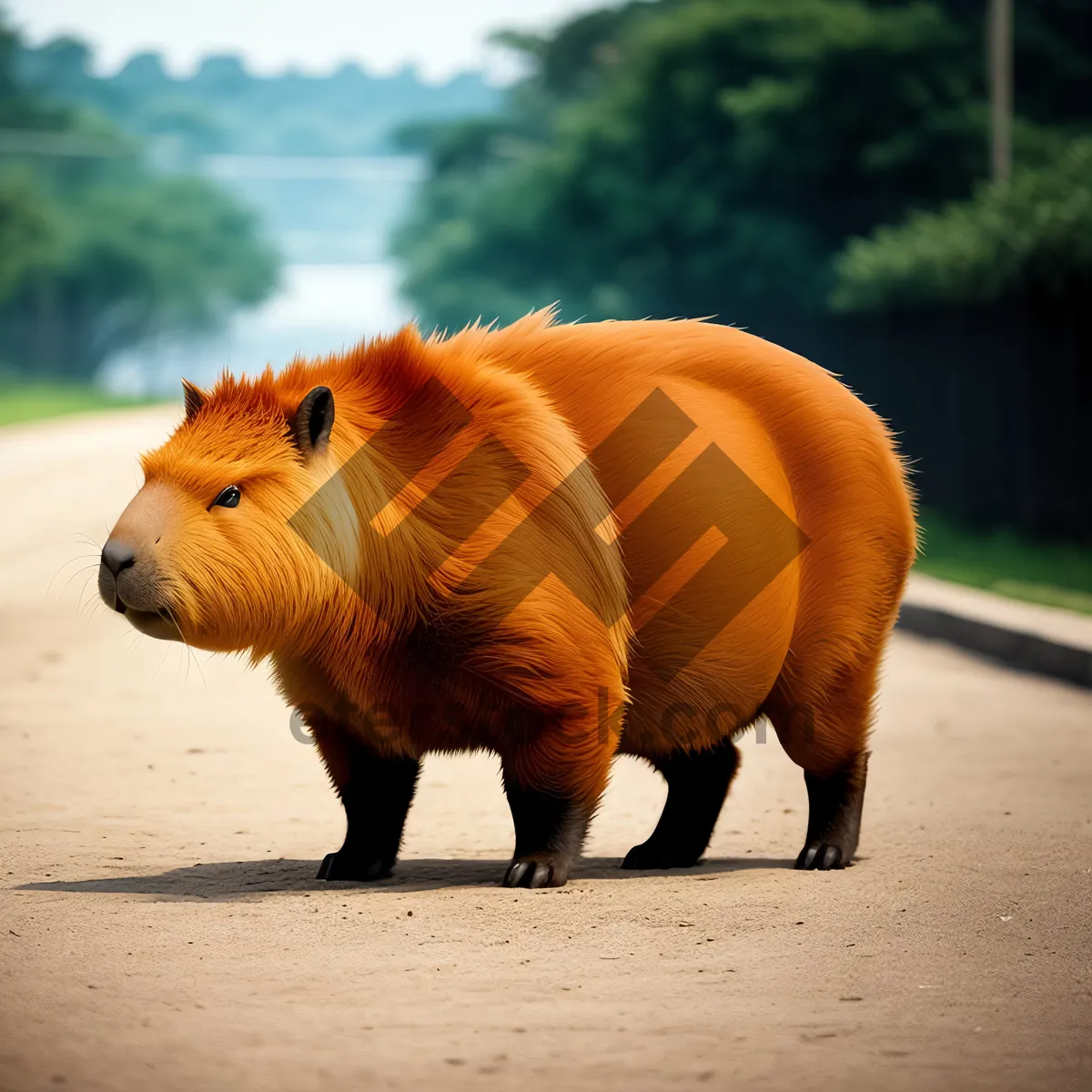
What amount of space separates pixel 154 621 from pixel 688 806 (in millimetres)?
2007

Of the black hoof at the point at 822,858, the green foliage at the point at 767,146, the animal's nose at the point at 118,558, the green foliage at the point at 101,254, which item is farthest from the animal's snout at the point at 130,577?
the green foliage at the point at 101,254

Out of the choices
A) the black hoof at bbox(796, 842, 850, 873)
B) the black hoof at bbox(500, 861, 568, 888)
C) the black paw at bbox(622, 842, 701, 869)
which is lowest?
the black paw at bbox(622, 842, 701, 869)

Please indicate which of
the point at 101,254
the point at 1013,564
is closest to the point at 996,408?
the point at 1013,564

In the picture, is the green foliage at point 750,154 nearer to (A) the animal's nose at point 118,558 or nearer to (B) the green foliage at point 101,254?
(A) the animal's nose at point 118,558

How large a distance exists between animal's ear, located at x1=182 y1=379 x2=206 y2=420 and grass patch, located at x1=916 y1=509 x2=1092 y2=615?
9.27m

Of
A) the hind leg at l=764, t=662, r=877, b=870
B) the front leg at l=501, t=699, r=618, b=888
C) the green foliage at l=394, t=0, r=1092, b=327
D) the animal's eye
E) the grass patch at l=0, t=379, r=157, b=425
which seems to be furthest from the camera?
the grass patch at l=0, t=379, r=157, b=425

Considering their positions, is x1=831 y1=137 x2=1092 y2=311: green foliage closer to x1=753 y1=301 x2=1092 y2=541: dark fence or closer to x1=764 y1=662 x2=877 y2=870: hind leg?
x1=753 y1=301 x2=1092 y2=541: dark fence

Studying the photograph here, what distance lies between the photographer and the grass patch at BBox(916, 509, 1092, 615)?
14.7 metres

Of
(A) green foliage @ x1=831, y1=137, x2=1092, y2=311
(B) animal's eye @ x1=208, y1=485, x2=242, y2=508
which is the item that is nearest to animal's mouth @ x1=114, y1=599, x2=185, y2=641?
(B) animal's eye @ x1=208, y1=485, x2=242, y2=508

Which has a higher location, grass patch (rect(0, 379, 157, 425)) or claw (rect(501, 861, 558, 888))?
claw (rect(501, 861, 558, 888))

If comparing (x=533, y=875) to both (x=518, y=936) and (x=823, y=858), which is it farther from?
(x=823, y=858)

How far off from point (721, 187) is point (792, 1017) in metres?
31.6

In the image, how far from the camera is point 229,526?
4.96 m

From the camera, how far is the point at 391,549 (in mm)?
5262
